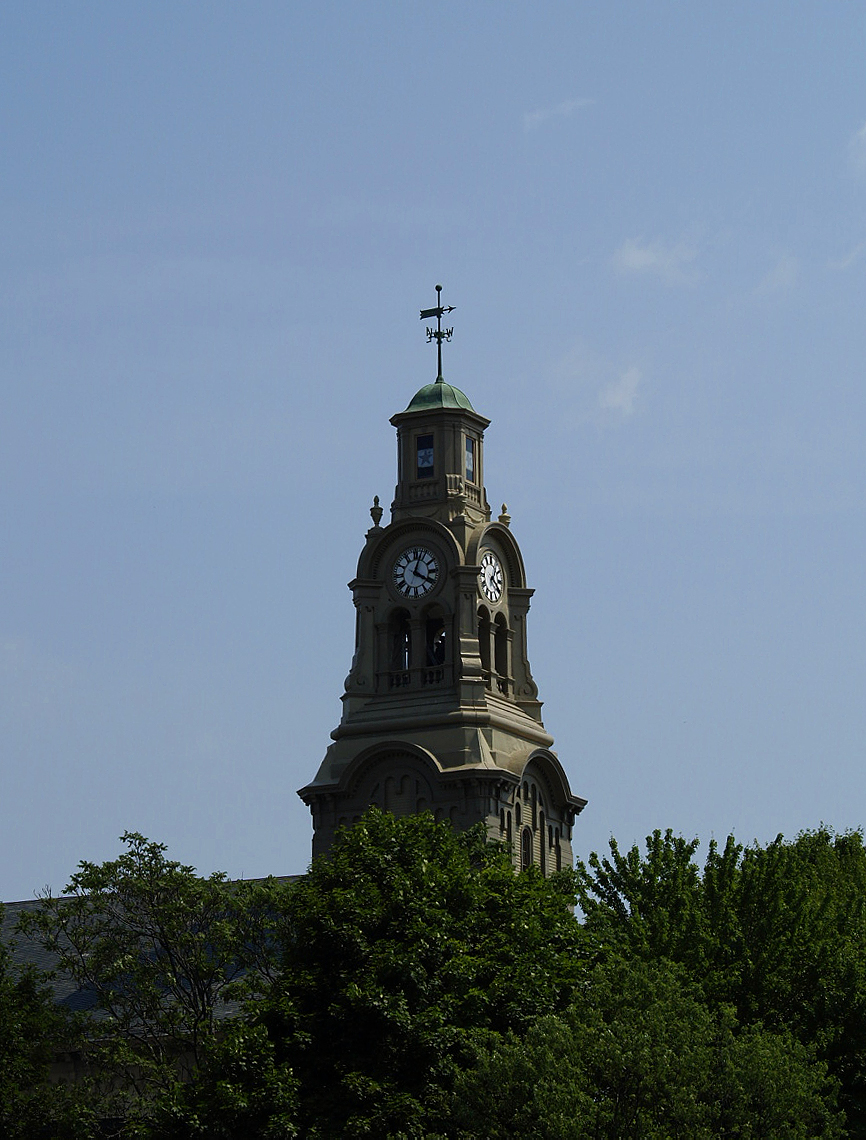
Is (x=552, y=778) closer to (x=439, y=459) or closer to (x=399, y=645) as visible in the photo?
(x=399, y=645)

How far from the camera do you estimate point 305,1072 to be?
50.3 meters

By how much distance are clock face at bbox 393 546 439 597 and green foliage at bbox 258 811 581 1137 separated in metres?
29.9

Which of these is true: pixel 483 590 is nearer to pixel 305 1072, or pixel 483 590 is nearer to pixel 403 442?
pixel 403 442

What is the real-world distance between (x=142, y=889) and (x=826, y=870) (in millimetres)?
23084

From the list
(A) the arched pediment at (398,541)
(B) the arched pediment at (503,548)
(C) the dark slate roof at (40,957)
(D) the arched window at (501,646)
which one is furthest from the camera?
(D) the arched window at (501,646)

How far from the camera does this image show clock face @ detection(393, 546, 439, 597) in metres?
85.2

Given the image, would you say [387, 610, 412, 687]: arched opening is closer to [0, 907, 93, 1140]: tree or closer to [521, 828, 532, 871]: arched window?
[521, 828, 532, 871]: arched window

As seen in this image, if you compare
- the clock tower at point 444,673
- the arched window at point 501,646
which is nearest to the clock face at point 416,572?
the clock tower at point 444,673

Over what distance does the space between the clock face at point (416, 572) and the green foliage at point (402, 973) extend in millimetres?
29941

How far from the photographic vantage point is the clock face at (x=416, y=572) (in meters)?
85.2

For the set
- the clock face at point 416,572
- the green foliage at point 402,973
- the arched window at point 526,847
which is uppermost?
the clock face at point 416,572

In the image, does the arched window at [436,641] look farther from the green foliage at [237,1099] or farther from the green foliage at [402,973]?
the green foliage at [237,1099]

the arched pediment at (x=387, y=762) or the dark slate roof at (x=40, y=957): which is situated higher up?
the arched pediment at (x=387, y=762)

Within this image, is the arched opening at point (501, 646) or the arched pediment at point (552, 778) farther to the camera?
the arched opening at point (501, 646)
